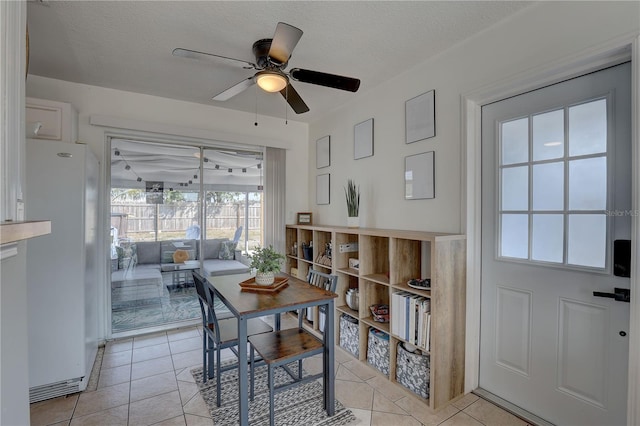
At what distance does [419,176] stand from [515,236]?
Answer: 33.2 inches

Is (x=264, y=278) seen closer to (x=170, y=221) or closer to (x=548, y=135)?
(x=170, y=221)

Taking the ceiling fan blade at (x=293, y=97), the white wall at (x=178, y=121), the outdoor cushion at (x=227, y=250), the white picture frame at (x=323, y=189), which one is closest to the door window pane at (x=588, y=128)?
the ceiling fan blade at (x=293, y=97)

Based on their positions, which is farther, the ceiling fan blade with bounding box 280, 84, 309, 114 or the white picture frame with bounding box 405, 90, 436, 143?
the white picture frame with bounding box 405, 90, 436, 143

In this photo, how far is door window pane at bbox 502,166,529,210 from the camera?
2.01 m

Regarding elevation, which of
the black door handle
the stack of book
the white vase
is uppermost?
the black door handle

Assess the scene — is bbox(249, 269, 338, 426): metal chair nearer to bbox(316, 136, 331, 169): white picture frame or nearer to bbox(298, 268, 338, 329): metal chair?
bbox(298, 268, 338, 329): metal chair

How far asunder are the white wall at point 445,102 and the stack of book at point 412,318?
60 centimetres

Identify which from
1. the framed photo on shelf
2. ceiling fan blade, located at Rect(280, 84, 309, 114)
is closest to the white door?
ceiling fan blade, located at Rect(280, 84, 309, 114)

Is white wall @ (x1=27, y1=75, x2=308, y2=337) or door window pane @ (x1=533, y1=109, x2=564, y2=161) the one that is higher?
white wall @ (x1=27, y1=75, x2=308, y2=337)

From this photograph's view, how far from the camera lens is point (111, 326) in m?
3.19

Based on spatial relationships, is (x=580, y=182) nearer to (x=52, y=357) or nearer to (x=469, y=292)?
(x=469, y=292)

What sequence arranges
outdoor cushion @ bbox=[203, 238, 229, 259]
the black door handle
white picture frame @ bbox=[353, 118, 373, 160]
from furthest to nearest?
outdoor cushion @ bbox=[203, 238, 229, 259] → white picture frame @ bbox=[353, 118, 373, 160] → the black door handle

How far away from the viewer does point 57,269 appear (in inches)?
85.7

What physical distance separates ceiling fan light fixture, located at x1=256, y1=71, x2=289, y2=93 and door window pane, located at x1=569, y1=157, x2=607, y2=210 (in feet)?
5.99
